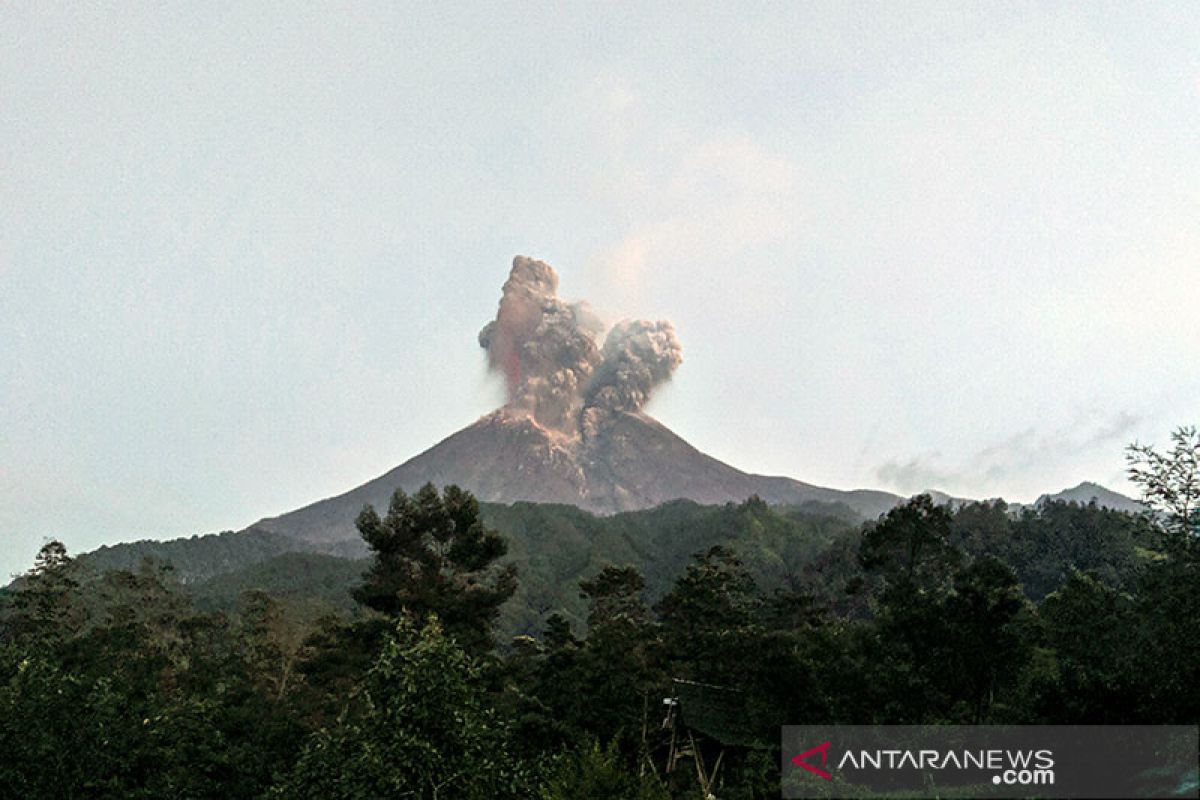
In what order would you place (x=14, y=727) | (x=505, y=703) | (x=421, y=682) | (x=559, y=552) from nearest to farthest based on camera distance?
1. (x=421, y=682)
2. (x=14, y=727)
3. (x=505, y=703)
4. (x=559, y=552)

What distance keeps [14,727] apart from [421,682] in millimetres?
12761

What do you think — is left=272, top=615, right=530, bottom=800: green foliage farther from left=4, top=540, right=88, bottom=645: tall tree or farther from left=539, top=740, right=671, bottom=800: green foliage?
left=4, top=540, right=88, bottom=645: tall tree

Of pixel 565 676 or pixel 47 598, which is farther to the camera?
pixel 47 598

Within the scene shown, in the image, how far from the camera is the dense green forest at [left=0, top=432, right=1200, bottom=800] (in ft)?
54.6

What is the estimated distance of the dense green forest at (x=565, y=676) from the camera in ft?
54.6

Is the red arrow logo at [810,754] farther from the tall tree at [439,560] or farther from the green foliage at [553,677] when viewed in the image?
the tall tree at [439,560]

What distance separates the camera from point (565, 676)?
29.9m

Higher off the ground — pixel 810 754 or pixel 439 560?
pixel 439 560

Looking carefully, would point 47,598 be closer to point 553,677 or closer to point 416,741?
point 553,677

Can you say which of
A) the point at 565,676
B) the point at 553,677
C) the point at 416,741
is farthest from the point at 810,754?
the point at 553,677

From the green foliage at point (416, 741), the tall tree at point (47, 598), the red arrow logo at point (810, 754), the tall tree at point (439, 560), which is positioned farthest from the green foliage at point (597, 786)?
the tall tree at point (47, 598)

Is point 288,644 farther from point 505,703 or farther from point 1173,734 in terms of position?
point 1173,734

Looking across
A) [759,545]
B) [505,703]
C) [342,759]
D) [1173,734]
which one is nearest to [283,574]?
[759,545]

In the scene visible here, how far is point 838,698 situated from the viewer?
2316 cm
